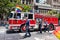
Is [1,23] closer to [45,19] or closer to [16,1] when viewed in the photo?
[16,1]

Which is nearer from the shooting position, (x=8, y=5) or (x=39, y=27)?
(x=39, y=27)

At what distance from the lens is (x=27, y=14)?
21.8m

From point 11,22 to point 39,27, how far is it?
2890mm

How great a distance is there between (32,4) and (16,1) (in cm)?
839

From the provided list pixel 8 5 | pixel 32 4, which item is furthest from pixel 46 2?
pixel 8 5

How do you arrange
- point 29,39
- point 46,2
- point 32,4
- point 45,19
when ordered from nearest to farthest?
point 29,39 → point 45,19 → point 32,4 → point 46,2

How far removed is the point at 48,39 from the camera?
1638cm

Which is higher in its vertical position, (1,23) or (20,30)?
(20,30)

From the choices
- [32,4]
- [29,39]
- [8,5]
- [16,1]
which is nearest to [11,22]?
[29,39]

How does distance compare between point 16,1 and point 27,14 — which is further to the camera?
point 16,1

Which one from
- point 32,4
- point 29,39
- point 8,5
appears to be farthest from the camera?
point 32,4

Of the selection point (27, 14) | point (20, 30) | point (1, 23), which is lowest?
point (1, 23)

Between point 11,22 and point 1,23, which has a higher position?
point 11,22

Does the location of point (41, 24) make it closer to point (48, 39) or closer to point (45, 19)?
point (45, 19)
